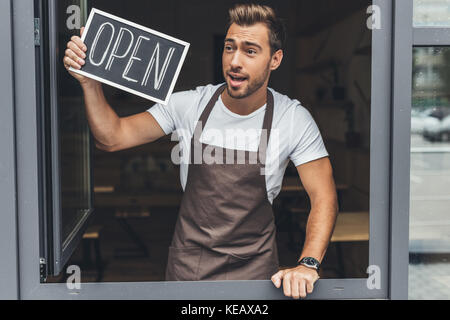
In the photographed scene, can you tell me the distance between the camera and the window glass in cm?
229

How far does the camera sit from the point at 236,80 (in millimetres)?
2287

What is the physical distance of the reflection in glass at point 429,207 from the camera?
2.58m

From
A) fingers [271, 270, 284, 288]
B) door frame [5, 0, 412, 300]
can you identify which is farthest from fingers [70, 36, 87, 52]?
fingers [271, 270, 284, 288]

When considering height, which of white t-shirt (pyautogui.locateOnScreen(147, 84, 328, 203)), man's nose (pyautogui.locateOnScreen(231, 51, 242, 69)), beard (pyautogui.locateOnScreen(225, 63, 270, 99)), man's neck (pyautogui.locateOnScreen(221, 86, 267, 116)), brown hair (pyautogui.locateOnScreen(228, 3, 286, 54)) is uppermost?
brown hair (pyautogui.locateOnScreen(228, 3, 286, 54))

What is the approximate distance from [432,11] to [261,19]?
72cm

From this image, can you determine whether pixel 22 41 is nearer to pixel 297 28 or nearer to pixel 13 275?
pixel 13 275

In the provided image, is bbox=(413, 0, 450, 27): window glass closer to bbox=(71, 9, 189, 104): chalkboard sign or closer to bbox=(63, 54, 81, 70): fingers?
bbox=(71, 9, 189, 104): chalkboard sign

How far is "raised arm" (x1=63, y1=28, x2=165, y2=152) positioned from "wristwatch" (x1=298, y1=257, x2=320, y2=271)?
2.57 ft

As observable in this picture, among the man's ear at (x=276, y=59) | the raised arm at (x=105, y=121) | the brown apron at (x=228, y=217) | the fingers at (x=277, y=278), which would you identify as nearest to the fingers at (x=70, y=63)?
the raised arm at (x=105, y=121)

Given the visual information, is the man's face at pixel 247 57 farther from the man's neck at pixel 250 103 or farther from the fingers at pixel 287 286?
the fingers at pixel 287 286

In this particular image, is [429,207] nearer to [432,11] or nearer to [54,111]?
Answer: [432,11]

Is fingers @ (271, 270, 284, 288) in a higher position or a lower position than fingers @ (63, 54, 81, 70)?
lower

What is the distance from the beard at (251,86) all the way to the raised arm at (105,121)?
336mm

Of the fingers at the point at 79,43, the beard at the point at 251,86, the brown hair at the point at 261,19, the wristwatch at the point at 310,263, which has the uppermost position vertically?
the brown hair at the point at 261,19
